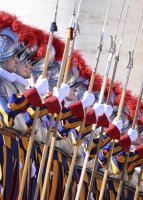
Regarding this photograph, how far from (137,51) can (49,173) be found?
3.81 metres

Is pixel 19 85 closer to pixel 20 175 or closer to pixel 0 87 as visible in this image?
pixel 0 87

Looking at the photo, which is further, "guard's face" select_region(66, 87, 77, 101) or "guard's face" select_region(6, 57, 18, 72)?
"guard's face" select_region(66, 87, 77, 101)

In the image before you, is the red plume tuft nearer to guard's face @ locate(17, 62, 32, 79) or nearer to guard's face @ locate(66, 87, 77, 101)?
guard's face @ locate(17, 62, 32, 79)

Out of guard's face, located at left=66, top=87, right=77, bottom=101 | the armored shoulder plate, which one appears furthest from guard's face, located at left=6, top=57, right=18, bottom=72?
guard's face, located at left=66, top=87, right=77, bottom=101

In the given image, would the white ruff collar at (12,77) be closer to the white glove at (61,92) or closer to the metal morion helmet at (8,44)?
the metal morion helmet at (8,44)

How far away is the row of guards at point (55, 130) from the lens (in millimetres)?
6180

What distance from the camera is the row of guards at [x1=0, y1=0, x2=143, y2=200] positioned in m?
6.18

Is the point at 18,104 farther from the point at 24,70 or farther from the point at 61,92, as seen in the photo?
the point at 24,70

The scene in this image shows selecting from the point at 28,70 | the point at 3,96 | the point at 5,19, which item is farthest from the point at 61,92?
the point at 5,19

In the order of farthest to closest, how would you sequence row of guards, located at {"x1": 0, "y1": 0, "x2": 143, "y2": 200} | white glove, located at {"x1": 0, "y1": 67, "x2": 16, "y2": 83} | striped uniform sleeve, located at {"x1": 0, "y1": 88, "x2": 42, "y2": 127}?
white glove, located at {"x1": 0, "y1": 67, "x2": 16, "y2": 83}, row of guards, located at {"x1": 0, "y1": 0, "x2": 143, "y2": 200}, striped uniform sleeve, located at {"x1": 0, "y1": 88, "x2": 42, "y2": 127}

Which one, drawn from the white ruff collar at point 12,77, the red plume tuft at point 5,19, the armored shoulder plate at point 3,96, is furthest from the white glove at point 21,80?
the red plume tuft at point 5,19

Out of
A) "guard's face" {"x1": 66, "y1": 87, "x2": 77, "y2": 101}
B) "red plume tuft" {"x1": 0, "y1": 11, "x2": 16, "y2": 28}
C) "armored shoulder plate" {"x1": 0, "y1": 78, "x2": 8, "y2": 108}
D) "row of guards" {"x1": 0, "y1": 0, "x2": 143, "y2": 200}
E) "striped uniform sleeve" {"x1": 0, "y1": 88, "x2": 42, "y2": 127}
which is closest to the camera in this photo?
"striped uniform sleeve" {"x1": 0, "y1": 88, "x2": 42, "y2": 127}

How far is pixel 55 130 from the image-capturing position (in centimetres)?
627

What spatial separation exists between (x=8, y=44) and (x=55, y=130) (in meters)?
0.75
